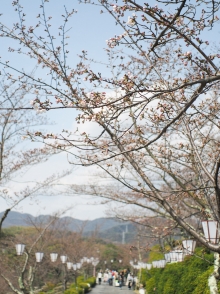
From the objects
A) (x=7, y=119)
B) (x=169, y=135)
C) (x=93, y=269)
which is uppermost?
(x=7, y=119)

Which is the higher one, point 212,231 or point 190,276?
point 212,231

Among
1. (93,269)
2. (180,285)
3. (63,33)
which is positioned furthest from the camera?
(93,269)

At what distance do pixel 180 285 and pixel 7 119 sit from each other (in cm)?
718

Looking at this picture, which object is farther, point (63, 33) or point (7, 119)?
point (7, 119)

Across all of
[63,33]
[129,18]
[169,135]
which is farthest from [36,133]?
[169,135]

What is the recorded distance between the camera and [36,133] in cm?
395

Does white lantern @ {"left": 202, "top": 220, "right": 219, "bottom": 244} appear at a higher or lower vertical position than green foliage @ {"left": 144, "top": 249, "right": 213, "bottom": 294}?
higher

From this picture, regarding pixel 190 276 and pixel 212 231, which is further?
pixel 190 276

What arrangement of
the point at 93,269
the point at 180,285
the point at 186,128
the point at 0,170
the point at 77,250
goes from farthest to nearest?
1. the point at 93,269
2. the point at 77,250
3. the point at 180,285
4. the point at 0,170
5. the point at 186,128

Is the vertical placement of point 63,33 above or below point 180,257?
above

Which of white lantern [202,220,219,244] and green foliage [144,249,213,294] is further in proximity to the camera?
green foliage [144,249,213,294]

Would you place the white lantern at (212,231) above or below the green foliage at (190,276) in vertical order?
above

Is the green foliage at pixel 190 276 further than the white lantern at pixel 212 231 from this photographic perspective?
Yes

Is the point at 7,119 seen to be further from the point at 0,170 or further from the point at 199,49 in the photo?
the point at 199,49
